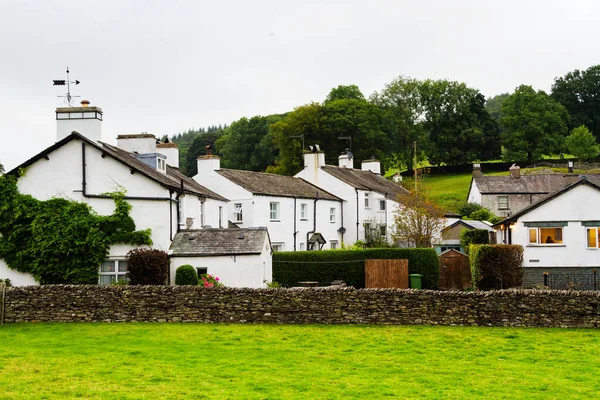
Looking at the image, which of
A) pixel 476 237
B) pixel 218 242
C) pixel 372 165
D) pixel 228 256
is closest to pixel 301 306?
pixel 228 256

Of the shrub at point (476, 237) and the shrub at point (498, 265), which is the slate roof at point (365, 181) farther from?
the shrub at point (498, 265)

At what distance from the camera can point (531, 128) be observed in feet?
346

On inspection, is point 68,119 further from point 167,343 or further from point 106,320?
point 167,343

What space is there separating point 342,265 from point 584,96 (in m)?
92.9

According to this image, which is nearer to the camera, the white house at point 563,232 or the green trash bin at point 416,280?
the green trash bin at point 416,280

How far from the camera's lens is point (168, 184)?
1324 inches

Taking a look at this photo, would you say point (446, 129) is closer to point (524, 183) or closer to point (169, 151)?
point (524, 183)

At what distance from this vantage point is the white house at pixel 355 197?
59.4 meters

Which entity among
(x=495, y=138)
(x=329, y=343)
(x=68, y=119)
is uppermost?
(x=495, y=138)

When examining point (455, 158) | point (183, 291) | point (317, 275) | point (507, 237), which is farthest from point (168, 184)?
point (455, 158)

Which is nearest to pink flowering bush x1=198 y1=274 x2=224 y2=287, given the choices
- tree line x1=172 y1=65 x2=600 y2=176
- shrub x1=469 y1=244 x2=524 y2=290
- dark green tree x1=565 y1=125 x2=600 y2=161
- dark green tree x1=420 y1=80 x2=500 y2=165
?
shrub x1=469 y1=244 x2=524 y2=290

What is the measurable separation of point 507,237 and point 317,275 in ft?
40.3

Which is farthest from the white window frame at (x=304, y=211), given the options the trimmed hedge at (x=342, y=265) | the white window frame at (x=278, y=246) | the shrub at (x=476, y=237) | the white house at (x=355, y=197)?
the shrub at (x=476, y=237)

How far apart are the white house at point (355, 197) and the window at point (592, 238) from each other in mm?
21307
